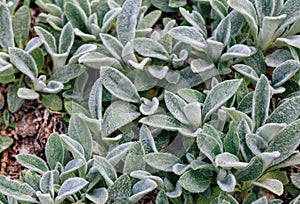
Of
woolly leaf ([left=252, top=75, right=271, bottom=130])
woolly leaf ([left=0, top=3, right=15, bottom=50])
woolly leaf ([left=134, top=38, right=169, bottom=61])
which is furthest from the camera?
woolly leaf ([left=0, top=3, right=15, bottom=50])

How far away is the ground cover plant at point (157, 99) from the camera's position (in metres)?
1.48

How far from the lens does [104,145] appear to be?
5.51 ft

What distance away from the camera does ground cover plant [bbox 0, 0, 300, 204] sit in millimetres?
1483

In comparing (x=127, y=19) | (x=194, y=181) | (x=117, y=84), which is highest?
(x=127, y=19)

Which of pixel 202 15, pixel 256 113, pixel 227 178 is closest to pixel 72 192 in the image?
pixel 227 178

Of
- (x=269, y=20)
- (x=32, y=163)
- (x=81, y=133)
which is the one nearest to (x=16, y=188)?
(x=32, y=163)

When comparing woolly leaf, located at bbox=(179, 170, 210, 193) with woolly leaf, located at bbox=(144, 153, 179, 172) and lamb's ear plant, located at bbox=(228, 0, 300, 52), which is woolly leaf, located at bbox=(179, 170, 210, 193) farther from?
lamb's ear plant, located at bbox=(228, 0, 300, 52)

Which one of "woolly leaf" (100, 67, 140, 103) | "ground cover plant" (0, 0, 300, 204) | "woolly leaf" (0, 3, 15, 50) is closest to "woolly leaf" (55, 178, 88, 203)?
"ground cover plant" (0, 0, 300, 204)

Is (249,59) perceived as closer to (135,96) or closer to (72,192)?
(135,96)

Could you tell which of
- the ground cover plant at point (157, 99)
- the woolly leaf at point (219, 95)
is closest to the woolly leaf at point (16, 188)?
the ground cover plant at point (157, 99)

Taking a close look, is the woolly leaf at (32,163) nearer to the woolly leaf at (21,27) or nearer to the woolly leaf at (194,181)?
the woolly leaf at (194,181)

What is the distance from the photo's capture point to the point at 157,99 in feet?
5.58

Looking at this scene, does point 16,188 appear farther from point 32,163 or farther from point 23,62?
point 23,62

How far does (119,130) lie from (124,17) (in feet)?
1.28
